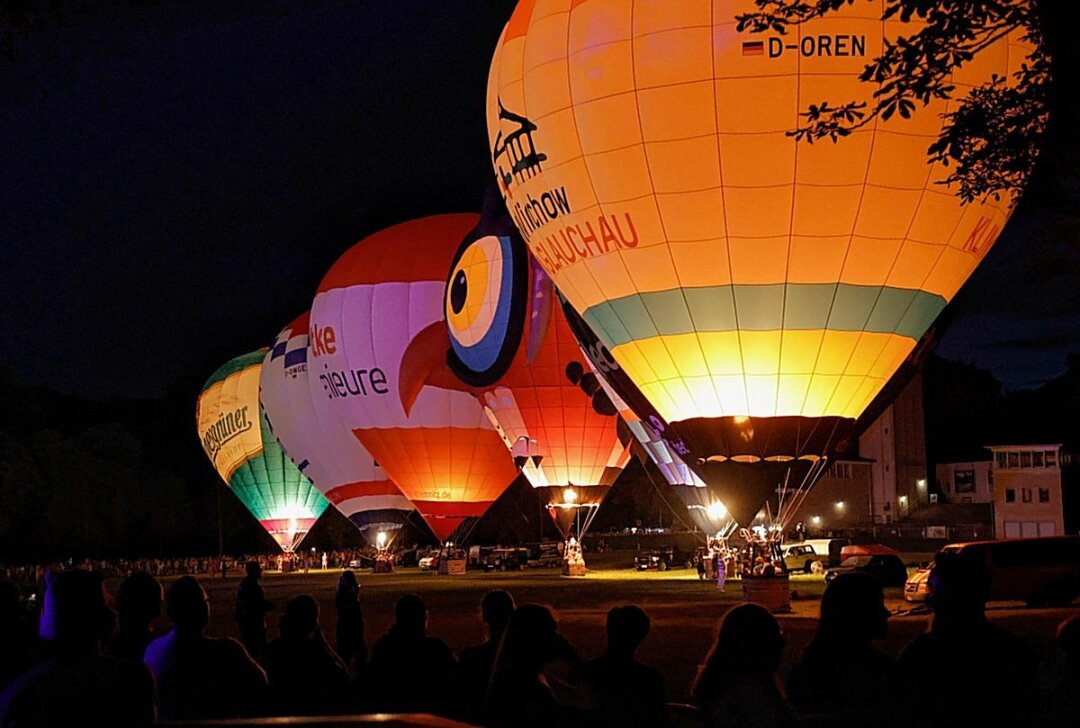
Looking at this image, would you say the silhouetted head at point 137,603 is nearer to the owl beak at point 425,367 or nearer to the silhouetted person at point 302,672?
the silhouetted person at point 302,672

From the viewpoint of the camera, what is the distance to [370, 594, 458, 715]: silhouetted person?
4129 mm

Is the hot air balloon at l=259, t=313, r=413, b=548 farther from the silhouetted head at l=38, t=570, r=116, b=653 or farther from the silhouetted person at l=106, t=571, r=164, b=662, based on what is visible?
the silhouetted head at l=38, t=570, r=116, b=653

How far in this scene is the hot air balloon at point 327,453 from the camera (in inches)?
1357

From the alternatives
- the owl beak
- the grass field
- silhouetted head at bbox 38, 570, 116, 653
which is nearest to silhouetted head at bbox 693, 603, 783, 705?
the grass field

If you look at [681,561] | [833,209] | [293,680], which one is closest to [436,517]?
[681,561]

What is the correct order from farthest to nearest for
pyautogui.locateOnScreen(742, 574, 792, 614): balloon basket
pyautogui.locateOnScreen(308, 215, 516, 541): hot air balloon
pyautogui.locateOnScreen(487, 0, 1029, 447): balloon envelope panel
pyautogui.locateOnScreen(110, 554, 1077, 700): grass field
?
pyautogui.locateOnScreen(308, 215, 516, 541): hot air balloon
pyautogui.locateOnScreen(742, 574, 792, 614): balloon basket
pyautogui.locateOnScreen(487, 0, 1029, 447): balloon envelope panel
pyautogui.locateOnScreen(110, 554, 1077, 700): grass field

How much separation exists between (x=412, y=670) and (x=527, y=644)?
2.30 feet

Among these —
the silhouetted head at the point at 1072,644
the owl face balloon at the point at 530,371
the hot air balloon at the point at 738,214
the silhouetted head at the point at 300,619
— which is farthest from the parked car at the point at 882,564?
the silhouetted head at the point at 1072,644

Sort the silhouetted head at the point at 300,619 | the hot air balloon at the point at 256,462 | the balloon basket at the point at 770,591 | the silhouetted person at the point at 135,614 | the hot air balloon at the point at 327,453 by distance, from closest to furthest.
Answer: the silhouetted person at the point at 135,614
the silhouetted head at the point at 300,619
the balloon basket at the point at 770,591
the hot air balloon at the point at 327,453
the hot air balloon at the point at 256,462

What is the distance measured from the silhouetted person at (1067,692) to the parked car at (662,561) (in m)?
29.9

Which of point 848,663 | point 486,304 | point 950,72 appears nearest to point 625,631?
point 848,663

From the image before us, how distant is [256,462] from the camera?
4059 cm

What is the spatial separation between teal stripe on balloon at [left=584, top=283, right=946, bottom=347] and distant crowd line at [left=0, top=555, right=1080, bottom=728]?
35.0ft

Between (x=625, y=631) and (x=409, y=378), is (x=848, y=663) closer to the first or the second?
(x=625, y=631)
